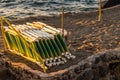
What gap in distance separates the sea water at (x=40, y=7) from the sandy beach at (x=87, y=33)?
12146 mm

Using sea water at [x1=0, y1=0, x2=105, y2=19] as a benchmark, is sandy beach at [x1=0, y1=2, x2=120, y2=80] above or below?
above

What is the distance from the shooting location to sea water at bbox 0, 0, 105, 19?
129ft

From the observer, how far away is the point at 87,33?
23234 millimetres

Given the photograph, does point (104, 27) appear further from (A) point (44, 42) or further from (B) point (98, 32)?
(A) point (44, 42)

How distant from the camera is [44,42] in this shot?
17.5 metres

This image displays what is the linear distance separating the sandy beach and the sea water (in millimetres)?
12146

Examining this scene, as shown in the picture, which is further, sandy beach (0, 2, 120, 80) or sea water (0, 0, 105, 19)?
sea water (0, 0, 105, 19)

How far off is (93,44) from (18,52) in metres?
4.47

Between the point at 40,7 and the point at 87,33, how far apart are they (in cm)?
1981

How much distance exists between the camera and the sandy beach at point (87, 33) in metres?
19.1

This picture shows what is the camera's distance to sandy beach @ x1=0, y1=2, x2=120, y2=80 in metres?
19.1

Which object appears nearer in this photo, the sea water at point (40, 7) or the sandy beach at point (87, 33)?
the sandy beach at point (87, 33)

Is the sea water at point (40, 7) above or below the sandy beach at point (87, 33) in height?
below

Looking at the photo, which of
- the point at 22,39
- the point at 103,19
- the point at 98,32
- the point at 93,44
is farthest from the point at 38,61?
the point at 103,19
